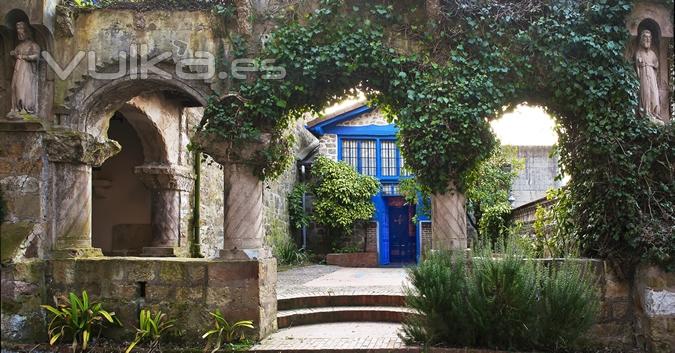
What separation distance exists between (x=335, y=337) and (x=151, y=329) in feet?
6.44

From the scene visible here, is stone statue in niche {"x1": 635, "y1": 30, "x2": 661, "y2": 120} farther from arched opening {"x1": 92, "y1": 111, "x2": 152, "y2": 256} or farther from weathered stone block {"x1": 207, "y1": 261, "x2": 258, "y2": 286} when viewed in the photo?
arched opening {"x1": 92, "y1": 111, "x2": 152, "y2": 256}

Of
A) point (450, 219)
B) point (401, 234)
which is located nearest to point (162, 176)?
point (450, 219)

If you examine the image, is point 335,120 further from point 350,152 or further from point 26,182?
point 26,182

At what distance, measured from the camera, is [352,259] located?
1545cm

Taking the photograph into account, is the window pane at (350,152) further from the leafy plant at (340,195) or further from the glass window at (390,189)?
the glass window at (390,189)

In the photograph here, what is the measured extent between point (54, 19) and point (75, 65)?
0.54 meters

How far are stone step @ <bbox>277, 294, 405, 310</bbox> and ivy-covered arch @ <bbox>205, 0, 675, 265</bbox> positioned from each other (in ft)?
7.13

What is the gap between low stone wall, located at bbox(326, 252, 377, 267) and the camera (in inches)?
604

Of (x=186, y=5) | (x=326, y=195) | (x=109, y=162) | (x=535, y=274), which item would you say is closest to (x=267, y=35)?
(x=186, y=5)

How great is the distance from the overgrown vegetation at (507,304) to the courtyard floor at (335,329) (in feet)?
1.57

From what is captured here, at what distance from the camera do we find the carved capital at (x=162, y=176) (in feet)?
31.0

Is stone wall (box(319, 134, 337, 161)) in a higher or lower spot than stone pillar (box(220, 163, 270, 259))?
higher

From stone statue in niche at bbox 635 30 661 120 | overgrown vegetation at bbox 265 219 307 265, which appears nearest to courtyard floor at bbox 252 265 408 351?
overgrown vegetation at bbox 265 219 307 265

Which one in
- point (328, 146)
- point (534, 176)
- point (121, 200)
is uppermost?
point (328, 146)
